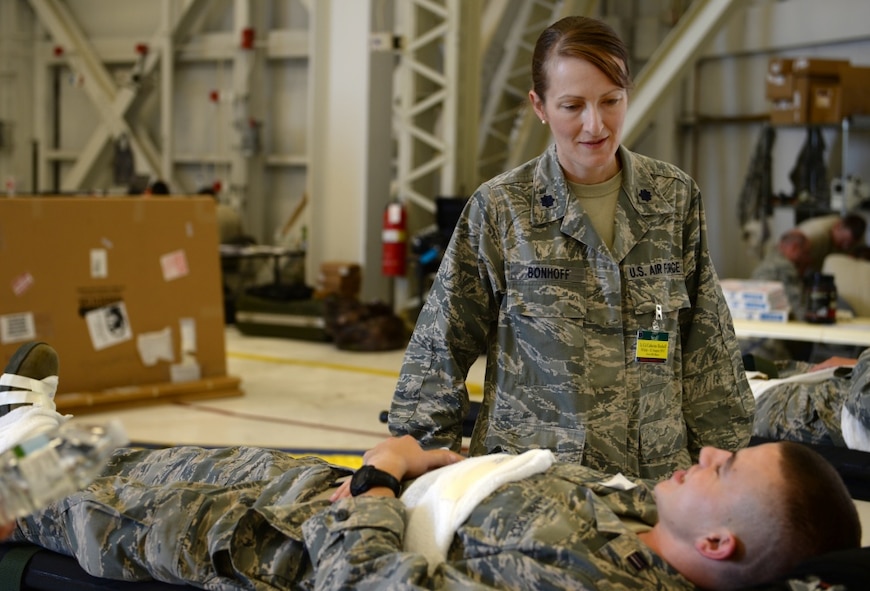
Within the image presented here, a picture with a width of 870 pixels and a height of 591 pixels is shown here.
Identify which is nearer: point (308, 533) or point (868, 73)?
point (308, 533)

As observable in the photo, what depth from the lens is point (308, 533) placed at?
216 cm

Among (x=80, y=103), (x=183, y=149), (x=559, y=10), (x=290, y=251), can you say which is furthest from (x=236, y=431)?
(x=80, y=103)

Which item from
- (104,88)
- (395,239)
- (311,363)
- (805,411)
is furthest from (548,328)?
(104,88)

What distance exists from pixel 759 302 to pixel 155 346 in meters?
3.64

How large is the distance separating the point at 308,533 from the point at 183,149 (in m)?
12.3

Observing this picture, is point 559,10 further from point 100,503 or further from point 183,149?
point 100,503

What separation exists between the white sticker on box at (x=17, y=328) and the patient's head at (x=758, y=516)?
15.8 ft

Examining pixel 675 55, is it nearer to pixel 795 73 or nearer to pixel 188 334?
pixel 795 73

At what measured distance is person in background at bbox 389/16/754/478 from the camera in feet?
8.05

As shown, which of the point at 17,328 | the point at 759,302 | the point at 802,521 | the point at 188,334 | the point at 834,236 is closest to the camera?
the point at 802,521

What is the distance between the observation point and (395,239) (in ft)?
31.1

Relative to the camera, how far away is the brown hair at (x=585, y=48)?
2.30 meters

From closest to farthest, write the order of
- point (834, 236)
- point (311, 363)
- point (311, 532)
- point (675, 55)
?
point (311, 532) < point (834, 236) < point (311, 363) < point (675, 55)

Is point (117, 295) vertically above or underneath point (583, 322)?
underneath
